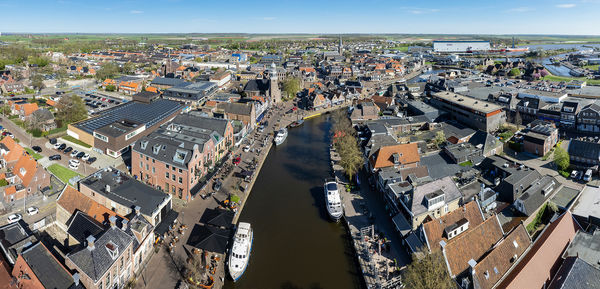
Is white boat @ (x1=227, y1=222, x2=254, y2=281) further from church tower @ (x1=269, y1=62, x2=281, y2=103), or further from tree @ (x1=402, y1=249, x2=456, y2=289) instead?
church tower @ (x1=269, y1=62, x2=281, y2=103)

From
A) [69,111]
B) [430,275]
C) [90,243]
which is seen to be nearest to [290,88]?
[69,111]

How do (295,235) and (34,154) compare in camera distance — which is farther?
(34,154)

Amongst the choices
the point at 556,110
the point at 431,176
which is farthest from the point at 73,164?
the point at 556,110

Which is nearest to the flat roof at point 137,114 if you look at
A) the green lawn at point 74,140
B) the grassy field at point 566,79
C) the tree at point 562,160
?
the green lawn at point 74,140

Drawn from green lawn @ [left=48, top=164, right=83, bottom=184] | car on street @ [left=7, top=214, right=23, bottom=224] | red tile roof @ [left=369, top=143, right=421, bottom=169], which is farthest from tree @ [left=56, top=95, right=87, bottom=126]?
red tile roof @ [left=369, top=143, right=421, bottom=169]

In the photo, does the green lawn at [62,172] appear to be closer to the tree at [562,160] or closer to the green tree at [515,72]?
the tree at [562,160]

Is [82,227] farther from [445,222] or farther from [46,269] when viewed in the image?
[445,222]

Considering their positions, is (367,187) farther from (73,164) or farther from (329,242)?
(73,164)
